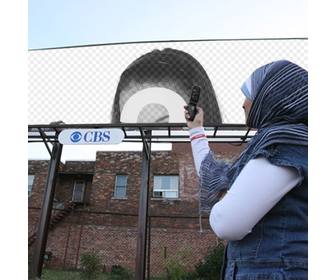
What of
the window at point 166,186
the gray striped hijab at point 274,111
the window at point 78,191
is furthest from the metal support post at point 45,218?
the window at point 78,191

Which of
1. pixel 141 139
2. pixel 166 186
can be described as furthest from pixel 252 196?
pixel 166 186

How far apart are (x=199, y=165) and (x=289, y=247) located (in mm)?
461

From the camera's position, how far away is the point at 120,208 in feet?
47.7

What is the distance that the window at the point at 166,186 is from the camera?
14.5 metres

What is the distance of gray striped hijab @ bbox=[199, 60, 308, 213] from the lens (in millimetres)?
864

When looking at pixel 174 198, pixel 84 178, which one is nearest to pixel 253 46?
pixel 174 198

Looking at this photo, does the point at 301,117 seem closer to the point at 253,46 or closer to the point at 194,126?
the point at 194,126

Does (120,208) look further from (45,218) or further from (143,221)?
(143,221)

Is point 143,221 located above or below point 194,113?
above

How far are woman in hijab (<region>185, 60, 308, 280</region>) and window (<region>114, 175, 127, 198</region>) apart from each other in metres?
14.3

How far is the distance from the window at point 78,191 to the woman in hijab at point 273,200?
1564 cm

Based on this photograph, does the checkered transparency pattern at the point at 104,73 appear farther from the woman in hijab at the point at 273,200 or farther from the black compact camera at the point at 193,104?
the woman in hijab at the point at 273,200

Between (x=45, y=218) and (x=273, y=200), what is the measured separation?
235 inches

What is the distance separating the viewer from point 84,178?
16078 millimetres
